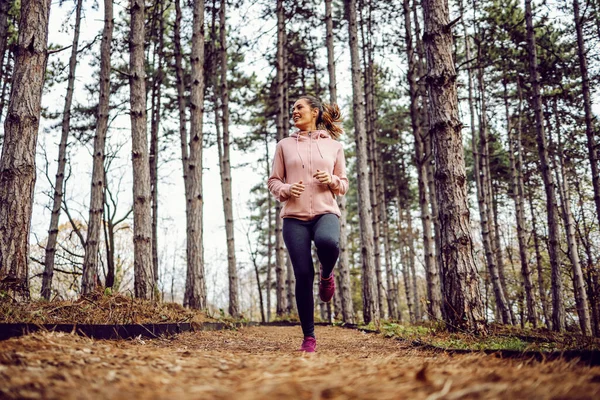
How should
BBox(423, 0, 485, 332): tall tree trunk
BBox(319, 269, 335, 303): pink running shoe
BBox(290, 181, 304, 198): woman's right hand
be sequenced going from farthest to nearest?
BBox(423, 0, 485, 332): tall tree trunk → BBox(319, 269, 335, 303): pink running shoe → BBox(290, 181, 304, 198): woman's right hand

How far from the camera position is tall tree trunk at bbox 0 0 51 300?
4.97 m

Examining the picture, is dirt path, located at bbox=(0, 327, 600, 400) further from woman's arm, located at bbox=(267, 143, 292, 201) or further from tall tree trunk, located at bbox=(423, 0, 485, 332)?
tall tree trunk, located at bbox=(423, 0, 485, 332)

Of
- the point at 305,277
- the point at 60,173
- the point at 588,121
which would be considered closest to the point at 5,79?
the point at 60,173

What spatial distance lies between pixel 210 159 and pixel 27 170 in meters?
14.0

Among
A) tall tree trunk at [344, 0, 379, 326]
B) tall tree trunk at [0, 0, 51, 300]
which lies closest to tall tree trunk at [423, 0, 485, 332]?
tall tree trunk at [344, 0, 379, 326]

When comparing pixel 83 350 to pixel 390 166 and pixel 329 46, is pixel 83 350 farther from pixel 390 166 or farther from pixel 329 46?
pixel 390 166

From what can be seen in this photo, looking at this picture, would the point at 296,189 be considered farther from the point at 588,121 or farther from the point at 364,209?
the point at 588,121

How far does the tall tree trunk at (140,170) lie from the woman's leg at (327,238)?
379 centimetres

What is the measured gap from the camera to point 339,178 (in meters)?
4.00

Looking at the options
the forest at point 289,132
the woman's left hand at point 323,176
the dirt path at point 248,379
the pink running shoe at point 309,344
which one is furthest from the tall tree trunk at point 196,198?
the dirt path at point 248,379

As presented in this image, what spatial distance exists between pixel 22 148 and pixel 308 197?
13.0 feet

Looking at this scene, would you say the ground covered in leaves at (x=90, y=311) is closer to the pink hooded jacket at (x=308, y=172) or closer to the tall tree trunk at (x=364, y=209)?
the pink hooded jacket at (x=308, y=172)

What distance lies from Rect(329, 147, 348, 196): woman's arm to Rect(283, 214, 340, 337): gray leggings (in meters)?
0.27

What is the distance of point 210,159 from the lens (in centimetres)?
1925
